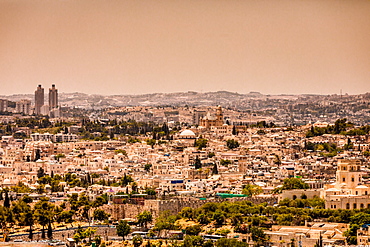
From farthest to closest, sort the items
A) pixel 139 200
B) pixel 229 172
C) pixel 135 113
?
pixel 135 113 → pixel 229 172 → pixel 139 200

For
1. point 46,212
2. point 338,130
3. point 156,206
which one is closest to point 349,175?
point 156,206

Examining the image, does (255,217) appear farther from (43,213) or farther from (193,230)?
(43,213)

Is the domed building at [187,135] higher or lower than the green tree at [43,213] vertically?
higher

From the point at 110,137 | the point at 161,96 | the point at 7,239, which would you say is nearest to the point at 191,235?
the point at 7,239

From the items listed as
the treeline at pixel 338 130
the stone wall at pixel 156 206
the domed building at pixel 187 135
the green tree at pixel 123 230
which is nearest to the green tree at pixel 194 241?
the green tree at pixel 123 230

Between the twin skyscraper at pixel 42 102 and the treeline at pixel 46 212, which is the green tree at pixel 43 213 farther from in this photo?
the twin skyscraper at pixel 42 102

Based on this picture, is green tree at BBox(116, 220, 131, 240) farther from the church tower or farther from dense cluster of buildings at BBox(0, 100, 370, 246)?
the church tower

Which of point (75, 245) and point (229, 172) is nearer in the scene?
point (75, 245)

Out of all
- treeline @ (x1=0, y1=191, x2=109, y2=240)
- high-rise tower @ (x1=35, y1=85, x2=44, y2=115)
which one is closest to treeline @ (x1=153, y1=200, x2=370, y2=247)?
treeline @ (x1=0, y1=191, x2=109, y2=240)

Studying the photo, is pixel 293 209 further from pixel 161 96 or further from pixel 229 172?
pixel 161 96

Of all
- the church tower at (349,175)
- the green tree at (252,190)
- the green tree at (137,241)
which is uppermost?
the church tower at (349,175)

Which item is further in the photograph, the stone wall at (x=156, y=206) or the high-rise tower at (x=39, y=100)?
the high-rise tower at (x=39, y=100)
